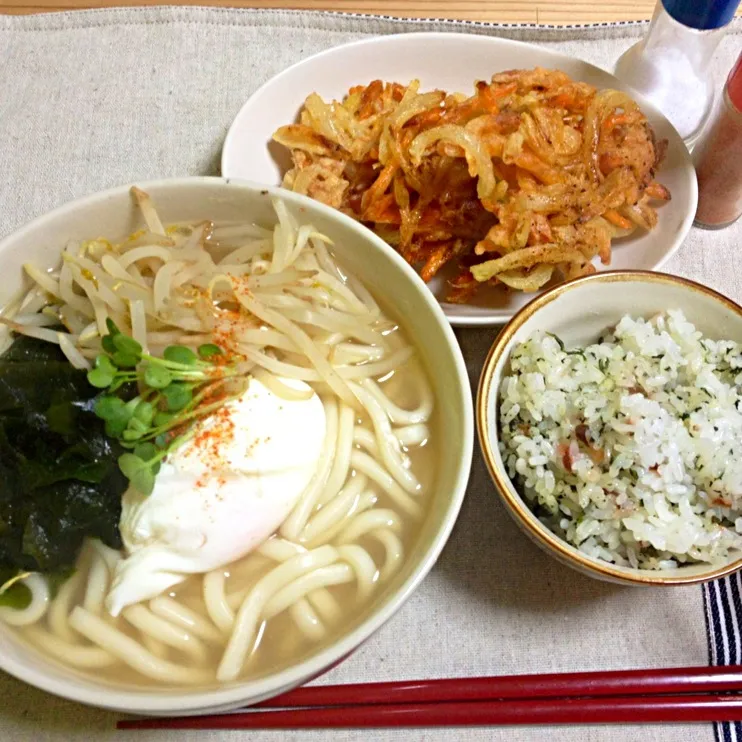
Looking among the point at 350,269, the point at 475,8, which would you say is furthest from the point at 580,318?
the point at 475,8

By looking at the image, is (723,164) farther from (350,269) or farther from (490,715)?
(490,715)

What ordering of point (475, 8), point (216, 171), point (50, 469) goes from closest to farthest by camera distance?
point (50, 469) < point (216, 171) < point (475, 8)

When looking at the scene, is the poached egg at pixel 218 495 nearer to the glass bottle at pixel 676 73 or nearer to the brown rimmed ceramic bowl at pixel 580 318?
the brown rimmed ceramic bowl at pixel 580 318

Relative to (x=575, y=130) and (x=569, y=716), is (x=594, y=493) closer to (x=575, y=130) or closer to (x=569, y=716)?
(x=569, y=716)

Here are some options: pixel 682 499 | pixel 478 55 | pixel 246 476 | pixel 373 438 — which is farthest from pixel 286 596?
pixel 478 55

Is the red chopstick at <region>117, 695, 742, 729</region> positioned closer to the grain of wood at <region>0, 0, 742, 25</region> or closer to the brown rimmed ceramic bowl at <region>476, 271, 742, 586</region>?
the brown rimmed ceramic bowl at <region>476, 271, 742, 586</region>

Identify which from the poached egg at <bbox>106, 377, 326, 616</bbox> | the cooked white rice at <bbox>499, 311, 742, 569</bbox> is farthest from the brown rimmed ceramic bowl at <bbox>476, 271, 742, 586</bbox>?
the poached egg at <bbox>106, 377, 326, 616</bbox>

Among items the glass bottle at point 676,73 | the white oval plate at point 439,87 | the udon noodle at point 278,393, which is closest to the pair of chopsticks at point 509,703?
the udon noodle at point 278,393
